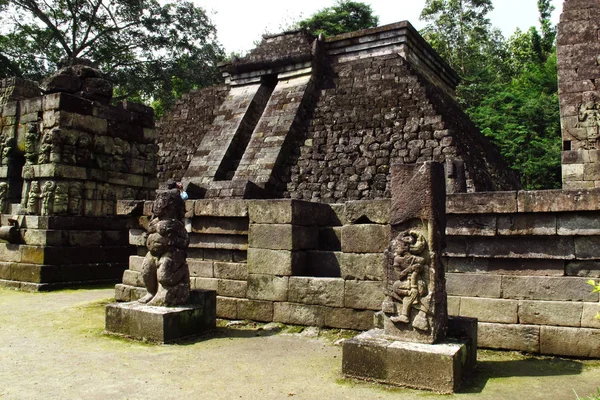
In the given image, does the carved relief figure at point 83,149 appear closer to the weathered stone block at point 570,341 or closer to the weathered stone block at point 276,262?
the weathered stone block at point 276,262

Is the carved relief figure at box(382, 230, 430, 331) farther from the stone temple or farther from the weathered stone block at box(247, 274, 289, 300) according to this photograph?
the weathered stone block at box(247, 274, 289, 300)

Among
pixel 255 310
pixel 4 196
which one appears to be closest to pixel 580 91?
pixel 255 310

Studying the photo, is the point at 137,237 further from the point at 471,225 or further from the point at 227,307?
the point at 471,225

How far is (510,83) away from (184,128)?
74.4 feet

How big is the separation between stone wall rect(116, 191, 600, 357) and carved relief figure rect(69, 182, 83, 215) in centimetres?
364

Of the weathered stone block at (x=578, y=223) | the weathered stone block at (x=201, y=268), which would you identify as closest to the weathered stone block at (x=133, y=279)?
the weathered stone block at (x=201, y=268)

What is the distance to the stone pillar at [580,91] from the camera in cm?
973

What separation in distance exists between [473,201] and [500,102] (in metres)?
20.3

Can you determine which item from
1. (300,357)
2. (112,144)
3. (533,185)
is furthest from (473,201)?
(533,185)

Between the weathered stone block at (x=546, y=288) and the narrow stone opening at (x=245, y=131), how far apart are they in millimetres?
11131

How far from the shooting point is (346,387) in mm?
4156

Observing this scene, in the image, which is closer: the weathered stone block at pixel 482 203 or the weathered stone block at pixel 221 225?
the weathered stone block at pixel 482 203

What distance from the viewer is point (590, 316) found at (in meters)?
4.95

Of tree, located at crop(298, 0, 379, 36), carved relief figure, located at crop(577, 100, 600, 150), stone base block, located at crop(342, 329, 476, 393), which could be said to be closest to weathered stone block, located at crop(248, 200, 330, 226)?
stone base block, located at crop(342, 329, 476, 393)
